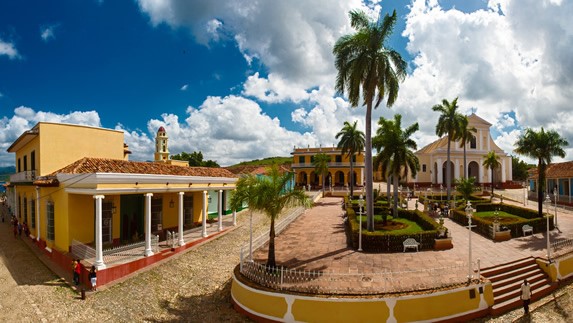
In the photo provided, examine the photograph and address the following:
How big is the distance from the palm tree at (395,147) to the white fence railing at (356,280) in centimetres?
1248

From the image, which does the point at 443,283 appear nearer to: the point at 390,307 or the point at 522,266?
the point at 390,307

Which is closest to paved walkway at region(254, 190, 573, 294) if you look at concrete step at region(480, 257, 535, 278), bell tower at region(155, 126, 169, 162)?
concrete step at region(480, 257, 535, 278)

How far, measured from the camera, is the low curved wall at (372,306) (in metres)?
10.5

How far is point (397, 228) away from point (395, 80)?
29.2 feet

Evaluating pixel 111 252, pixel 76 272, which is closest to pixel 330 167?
pixel 111 252

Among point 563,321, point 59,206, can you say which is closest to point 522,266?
point 563,321

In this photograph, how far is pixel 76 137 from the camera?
19.5 meters

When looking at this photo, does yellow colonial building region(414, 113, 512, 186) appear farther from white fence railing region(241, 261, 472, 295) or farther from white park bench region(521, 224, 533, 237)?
white fence railing region(241, 261, 472, 295)

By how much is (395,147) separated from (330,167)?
29515mm

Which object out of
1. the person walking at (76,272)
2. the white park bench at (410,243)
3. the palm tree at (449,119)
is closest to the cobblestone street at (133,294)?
the person walking at (76,272)

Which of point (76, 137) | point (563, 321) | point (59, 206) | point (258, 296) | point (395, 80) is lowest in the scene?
point (563, 321)

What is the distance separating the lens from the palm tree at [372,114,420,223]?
24391 millimetres

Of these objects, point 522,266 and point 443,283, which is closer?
point 443,283

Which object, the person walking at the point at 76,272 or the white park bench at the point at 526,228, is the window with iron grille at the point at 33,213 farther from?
the white park bench at the point at 526,228
